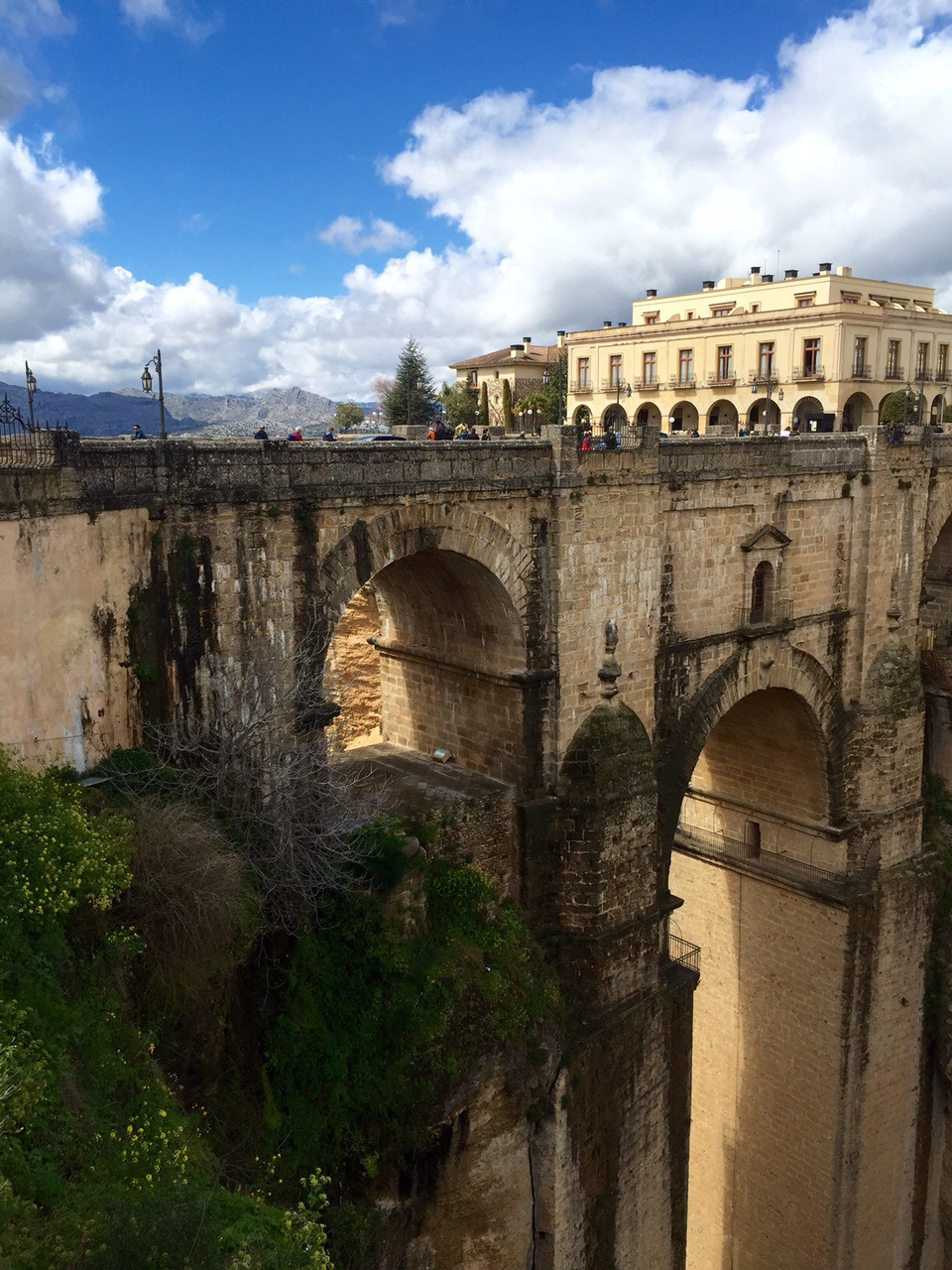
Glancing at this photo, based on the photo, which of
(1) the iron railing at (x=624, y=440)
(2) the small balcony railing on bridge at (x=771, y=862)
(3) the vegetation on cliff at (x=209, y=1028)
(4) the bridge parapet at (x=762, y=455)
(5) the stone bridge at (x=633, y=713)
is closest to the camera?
(3) the vegetation on cliff at (x=209, y=1028)

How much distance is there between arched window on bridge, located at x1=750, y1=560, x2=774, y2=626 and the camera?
18.7m

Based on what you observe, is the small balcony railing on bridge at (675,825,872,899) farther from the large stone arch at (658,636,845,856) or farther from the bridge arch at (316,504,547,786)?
the bridge arch at (316,504,547,786)

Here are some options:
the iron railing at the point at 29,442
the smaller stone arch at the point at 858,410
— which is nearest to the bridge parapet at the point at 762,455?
the iron railing at the point at 29,442

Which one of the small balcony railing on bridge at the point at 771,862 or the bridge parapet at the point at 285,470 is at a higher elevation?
the bridge parapet at the point at 285,470

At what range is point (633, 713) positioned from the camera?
53.4 feet

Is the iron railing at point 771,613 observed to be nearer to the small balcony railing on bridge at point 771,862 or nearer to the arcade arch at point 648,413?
the small balcony railing on bridge at point 771,862

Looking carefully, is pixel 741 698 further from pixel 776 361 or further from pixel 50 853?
pixel 776 361

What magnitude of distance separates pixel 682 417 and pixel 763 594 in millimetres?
30103

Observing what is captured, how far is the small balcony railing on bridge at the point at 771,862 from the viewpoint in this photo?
2098cm

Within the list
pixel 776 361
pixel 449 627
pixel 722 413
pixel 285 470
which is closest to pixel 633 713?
pixel 449 627

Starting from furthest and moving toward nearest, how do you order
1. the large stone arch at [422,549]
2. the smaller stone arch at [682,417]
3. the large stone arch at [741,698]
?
the smaller stone arch at [682,417], the large stone arch at [741,698], the large stone arch at [422,549]

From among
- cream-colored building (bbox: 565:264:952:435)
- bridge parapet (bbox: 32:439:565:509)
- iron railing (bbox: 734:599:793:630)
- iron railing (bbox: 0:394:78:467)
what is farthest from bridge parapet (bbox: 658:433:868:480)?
cream-colored building (bbox: 565:264:952:435)

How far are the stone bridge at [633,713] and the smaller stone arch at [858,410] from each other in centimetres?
2111

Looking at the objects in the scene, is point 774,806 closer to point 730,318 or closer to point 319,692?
point 319,692
